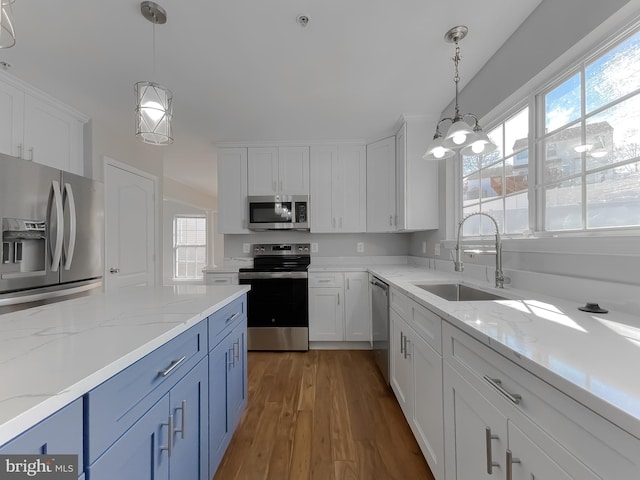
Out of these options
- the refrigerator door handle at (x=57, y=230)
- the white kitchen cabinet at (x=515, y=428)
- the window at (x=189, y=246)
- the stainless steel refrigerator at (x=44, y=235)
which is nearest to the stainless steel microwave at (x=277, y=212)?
the stainless steel refrigerator at (x=44, y=235)

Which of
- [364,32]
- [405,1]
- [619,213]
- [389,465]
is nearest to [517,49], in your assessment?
[405,1]

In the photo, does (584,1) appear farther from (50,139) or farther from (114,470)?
(50,139)

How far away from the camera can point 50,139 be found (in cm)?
231

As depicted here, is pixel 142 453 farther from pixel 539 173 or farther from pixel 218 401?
pixel 539 173

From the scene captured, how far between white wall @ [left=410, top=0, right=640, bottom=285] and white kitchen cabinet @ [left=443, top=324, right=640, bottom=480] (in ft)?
2.31

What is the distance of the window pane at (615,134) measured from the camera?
1074mm

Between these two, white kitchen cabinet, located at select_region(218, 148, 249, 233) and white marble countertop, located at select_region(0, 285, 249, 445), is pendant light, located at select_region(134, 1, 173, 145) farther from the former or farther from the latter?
white kitchen cabinet, located at select_region(218, 148, 249, 233)

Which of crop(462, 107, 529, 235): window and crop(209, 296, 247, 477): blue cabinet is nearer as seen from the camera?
crop(209, 296, 247, 477): blue cabinet

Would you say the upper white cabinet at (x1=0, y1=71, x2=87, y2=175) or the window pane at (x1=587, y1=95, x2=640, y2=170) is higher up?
the upper white cabinet at (x1=0, y1=71, x2=87, y2=175)

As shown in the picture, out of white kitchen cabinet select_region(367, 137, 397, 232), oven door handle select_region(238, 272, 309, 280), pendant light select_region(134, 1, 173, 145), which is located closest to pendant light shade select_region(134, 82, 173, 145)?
pendant light select_region(134, 1, 173, 145)

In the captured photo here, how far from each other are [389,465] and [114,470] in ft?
4.26

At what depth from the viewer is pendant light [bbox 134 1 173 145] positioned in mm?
1317

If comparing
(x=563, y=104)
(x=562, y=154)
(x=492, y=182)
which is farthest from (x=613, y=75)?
(x=492, y=182)

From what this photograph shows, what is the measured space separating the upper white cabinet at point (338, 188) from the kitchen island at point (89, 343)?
6.34 feet
